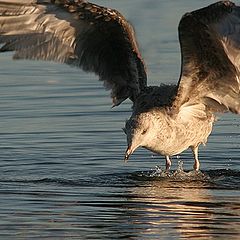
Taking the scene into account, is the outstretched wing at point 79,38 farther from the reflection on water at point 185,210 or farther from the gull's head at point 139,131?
the reflection on water at point 185,210

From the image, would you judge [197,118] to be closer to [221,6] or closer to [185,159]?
[185,159]

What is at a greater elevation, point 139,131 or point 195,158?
point 139,131

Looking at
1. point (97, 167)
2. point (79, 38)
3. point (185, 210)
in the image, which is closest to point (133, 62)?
point (79, 38)

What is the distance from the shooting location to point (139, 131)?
44.5ft

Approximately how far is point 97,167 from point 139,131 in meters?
1.22

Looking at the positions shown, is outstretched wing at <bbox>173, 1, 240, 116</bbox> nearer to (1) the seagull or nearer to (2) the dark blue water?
(1) the seagull

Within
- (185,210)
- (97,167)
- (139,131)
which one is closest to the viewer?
(185,210)

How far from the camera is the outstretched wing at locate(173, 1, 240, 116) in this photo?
1289 centimetres

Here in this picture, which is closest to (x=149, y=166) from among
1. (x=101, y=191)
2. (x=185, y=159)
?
(x=185, y=159)

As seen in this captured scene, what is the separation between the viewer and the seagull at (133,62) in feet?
45.0

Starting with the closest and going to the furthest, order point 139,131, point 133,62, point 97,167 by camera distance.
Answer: point 139,131
point 97,167
point 133,62

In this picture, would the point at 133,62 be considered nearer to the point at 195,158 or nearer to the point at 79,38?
the point at 79,38

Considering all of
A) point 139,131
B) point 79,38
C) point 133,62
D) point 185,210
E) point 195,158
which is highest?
point 79,38

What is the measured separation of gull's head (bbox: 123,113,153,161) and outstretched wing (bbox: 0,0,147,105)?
996 millimetres
